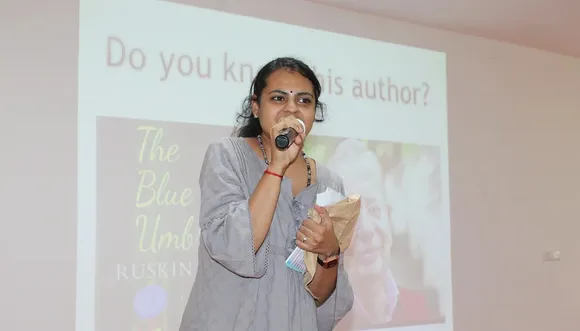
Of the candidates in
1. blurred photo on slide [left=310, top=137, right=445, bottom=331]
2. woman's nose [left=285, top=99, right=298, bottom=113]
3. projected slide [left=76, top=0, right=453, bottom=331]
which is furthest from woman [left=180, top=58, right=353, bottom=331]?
blurred photo on slide [left=310, top=137, right=445, bottom=331]

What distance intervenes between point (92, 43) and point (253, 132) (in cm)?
146

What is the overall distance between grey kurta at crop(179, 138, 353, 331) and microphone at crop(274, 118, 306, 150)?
0.10 m

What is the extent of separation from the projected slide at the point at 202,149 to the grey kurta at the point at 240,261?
58.8 inches

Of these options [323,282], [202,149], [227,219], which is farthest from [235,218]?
[202,149]

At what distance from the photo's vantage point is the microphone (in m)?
1.05

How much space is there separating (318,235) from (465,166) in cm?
287

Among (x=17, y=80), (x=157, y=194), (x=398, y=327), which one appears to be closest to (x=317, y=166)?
(x=157, y=194)

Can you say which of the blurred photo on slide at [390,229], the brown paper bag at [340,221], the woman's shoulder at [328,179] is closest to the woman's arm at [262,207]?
the brown paper bag at [340,221]

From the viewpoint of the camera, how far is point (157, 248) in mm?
2582

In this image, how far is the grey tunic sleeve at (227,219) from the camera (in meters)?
1.00

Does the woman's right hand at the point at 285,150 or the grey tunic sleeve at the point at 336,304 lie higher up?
the woman's right hand at the point at 285,150

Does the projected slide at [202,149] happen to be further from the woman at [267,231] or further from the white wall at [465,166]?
the woman at [267,231]

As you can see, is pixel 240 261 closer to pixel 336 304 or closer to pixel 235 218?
pixel 235 218

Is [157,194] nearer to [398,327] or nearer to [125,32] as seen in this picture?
[125,32]
